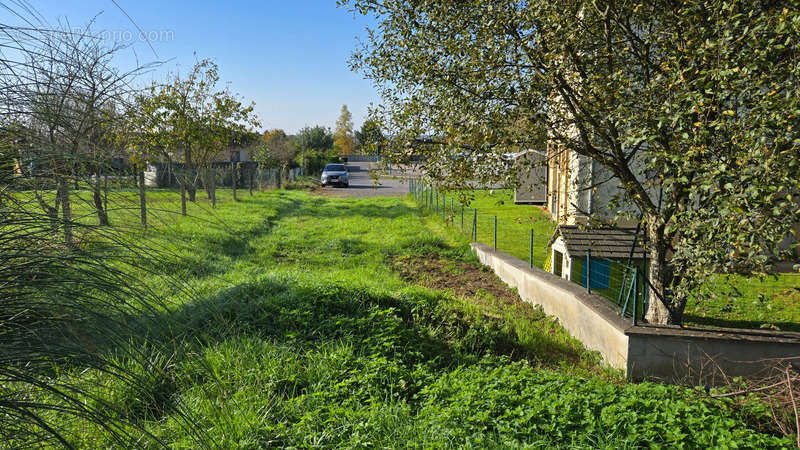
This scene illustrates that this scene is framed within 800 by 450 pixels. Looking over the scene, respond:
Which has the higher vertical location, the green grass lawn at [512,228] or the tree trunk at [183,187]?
the tree trunk at [183,187]

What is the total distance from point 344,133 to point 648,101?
260 feet

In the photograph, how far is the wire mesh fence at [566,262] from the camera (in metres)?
6.13

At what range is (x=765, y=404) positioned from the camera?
4.15 metres

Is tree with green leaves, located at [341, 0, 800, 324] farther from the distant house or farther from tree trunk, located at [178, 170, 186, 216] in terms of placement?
tree trunk, located at [178, 170, 186, 216]

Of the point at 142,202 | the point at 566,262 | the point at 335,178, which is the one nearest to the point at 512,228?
the point at 566,262

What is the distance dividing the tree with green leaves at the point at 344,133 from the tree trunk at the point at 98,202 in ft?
249

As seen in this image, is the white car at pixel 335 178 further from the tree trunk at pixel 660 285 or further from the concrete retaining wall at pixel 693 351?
the concrete retaining wall at pixel 693 351

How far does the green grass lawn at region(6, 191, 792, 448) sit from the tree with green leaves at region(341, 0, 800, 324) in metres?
1.43

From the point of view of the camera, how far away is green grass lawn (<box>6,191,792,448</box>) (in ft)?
9.53

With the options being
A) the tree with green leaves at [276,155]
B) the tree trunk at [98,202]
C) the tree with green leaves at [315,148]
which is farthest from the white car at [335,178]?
the tree trunk at [98,202]

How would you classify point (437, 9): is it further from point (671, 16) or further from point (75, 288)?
point (75, 288)

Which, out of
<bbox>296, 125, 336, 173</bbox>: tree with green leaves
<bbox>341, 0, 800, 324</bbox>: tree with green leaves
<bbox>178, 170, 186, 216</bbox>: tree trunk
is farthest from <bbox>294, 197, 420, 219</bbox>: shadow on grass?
<bbox>296, 125, 336, 173</bbox>: tree with green leaves

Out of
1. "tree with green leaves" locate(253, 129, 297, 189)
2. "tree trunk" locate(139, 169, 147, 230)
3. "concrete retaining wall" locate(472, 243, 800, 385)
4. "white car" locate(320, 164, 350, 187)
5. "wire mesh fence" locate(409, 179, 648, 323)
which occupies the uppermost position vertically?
"tree with green leaves" locate(253, 129, 297, 189)

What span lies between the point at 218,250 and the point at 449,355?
6399 millimetres
